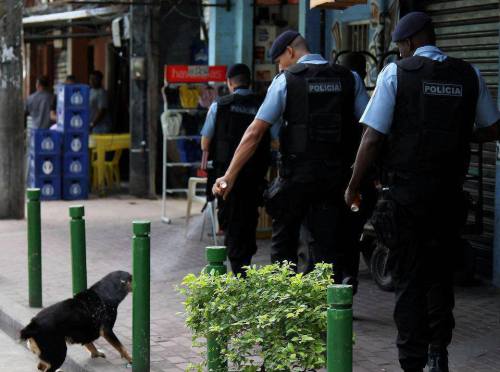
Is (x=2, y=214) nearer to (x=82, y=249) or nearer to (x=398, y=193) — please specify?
(x=82, y=249)

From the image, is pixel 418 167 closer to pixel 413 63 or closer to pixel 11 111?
pixel 413 63

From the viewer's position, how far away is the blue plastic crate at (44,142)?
52.7 ft

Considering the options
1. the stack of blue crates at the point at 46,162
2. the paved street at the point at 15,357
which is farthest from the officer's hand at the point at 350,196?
the stack of blue crates at the point at 46,162

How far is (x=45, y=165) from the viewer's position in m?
16.1

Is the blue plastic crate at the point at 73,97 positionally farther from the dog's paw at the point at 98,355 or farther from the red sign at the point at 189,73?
the dog's paw at the point at 98,355

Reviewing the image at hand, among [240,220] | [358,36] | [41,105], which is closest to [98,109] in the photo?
[41,105]

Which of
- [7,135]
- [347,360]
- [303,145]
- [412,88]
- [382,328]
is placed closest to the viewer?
[347,360]

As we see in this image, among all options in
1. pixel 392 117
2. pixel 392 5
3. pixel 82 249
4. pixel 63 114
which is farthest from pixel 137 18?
pixel 392 117

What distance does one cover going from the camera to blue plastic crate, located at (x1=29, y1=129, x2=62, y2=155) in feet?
52.7

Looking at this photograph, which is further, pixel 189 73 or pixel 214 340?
pixel 189 73

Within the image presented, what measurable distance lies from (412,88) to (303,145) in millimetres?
1308

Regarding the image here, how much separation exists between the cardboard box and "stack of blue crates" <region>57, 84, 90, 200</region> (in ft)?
10.1

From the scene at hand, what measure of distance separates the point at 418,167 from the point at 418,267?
1.72 feet

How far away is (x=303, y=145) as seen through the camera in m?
6.72
